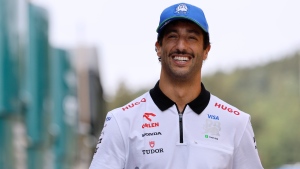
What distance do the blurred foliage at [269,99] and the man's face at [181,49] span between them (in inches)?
3428

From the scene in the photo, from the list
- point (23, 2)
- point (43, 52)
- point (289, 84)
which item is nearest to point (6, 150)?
point (23, 2)

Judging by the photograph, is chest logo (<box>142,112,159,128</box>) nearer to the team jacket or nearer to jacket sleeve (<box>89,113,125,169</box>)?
the team jacket

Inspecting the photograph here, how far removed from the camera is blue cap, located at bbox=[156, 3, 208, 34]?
6.48 m

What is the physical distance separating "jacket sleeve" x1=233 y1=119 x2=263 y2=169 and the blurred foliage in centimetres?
8680

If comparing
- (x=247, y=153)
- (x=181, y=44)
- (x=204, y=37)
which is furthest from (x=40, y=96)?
(x=181, y=44)

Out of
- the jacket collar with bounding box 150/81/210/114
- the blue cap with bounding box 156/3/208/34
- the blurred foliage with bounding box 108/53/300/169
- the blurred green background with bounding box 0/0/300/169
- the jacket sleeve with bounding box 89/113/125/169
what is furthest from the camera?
the blurred foliage with bounding box 108/53/300/169

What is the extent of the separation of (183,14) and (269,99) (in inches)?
5156

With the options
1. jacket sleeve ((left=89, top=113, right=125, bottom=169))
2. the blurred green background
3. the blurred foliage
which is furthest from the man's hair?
the blurred foliage

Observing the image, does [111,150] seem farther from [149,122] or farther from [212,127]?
[212,127]

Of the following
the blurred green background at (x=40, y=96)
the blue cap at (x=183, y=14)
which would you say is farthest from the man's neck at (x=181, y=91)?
the blurred green background at (x=40, y=96)

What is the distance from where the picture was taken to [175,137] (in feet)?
21.6

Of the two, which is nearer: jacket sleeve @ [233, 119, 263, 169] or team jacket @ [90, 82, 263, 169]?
team jacket @ [90, 82, 263, 169]

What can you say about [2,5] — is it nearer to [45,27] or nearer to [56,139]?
[45,27]

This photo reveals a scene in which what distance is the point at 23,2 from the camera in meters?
21.8
